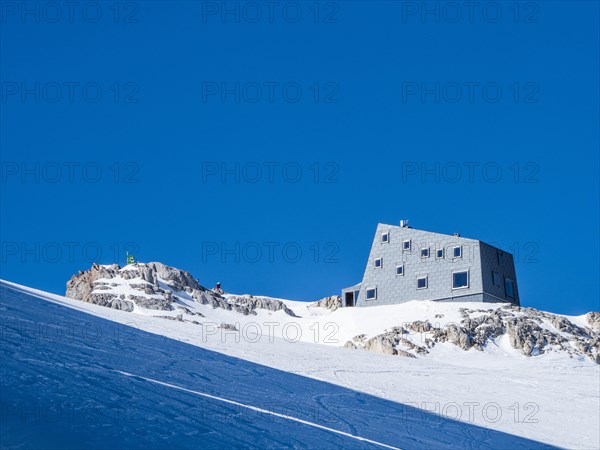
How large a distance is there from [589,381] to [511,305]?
2412 centimetres

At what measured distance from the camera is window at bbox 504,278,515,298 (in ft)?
158

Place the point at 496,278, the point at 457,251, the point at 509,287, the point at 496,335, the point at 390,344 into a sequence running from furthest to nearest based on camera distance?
the point at 509,287 → the point at 496,278 → the point at 457,251 → the point at 496,335 → the point at 390,344

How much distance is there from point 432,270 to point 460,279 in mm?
1839

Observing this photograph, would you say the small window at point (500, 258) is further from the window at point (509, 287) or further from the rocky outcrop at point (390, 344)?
the rocky outcrop at point (390, 344)

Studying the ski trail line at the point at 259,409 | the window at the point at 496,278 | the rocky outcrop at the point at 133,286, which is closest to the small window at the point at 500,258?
the window at the point at 496,278

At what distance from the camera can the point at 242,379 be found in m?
13.1

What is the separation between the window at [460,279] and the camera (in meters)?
46.2

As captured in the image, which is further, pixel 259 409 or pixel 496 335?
pixel 496 335

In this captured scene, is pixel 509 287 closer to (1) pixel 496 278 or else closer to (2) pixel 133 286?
(1) pixel 496 278

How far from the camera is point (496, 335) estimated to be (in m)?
40.2

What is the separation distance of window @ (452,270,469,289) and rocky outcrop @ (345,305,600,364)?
328cm

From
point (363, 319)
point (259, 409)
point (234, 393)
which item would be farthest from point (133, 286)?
point (259, 409)

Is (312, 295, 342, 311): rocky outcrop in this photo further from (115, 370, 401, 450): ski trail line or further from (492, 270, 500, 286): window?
(115, 370, 401, 450): ski trail line

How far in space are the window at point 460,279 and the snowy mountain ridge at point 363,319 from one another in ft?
5.80
